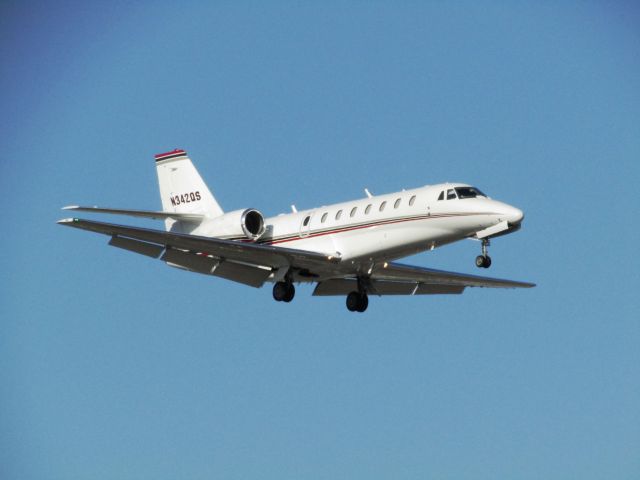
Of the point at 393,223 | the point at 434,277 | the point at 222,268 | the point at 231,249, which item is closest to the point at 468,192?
the point at 393,223

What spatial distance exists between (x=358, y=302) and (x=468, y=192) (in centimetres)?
452

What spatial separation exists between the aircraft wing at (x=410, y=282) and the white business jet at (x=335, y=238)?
1.0 inches

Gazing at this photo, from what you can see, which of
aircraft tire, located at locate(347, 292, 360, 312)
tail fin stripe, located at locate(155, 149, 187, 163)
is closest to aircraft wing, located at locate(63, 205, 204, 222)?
tail fin stripe, located at locate(155, 149, 187, 163)

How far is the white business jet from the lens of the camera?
86.5ft

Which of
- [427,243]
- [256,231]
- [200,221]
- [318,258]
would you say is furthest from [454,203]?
[200,221]

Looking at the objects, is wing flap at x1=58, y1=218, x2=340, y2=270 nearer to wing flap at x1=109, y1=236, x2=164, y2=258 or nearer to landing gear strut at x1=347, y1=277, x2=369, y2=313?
wing flap at x1=109, y1=236, x2=164, y2=258

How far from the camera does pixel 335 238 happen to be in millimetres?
27844

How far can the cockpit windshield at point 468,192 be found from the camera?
26.4 meters

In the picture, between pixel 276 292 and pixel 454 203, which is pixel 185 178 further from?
pixel 454 203

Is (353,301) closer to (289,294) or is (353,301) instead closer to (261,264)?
(289,294)

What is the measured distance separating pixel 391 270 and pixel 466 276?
2142 mm

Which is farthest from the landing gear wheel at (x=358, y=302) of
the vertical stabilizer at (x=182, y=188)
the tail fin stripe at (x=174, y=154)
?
the tail fin stripe at (x=174, y=154)

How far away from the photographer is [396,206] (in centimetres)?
2708

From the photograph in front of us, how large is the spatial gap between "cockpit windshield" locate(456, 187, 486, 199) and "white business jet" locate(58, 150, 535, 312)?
0.02 metres
